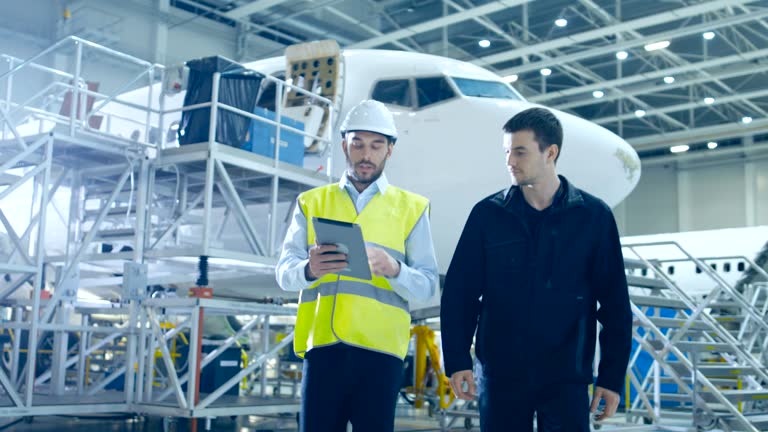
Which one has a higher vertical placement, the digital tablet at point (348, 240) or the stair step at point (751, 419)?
the digital tablet at point (348, 240)

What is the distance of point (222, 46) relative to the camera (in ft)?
83.4

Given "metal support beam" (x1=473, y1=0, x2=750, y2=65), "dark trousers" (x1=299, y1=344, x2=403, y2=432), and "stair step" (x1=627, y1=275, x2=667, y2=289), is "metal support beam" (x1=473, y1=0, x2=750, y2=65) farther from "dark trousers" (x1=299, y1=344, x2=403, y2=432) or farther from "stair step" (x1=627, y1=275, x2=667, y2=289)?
"dark trousers" (x1=299, y1=344, x2=403, y2=432)

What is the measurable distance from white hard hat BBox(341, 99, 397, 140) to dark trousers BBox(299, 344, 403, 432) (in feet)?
3.10

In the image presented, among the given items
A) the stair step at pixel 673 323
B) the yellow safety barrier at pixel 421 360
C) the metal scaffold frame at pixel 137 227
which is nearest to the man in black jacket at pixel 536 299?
the metal scaffold frame at pixel 137 227

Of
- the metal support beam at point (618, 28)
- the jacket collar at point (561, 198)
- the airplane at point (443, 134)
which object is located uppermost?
the metal support beam at point (618, 28)

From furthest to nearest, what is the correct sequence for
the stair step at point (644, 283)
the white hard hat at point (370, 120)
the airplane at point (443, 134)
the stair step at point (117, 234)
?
the stair step at point (644, 283) < the airplane at point (443, 134) < the stair step at point (117, 234) < the white hard hat at point (370, 120)

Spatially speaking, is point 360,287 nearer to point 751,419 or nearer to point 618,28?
point 751,419

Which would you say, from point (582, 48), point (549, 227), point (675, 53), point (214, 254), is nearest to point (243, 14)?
point (582, 48)

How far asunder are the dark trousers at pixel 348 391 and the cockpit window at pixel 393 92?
22.9ft

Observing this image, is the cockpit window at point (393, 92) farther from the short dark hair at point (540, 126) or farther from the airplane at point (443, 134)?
the short dark hair at point (540, 126)

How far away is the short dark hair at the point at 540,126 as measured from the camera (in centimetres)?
341

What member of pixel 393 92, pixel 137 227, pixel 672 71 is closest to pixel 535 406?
pixel 137 227

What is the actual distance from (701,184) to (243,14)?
22680mm

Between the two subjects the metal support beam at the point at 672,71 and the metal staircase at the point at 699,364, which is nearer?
the metal staircase at the point at 699,364
